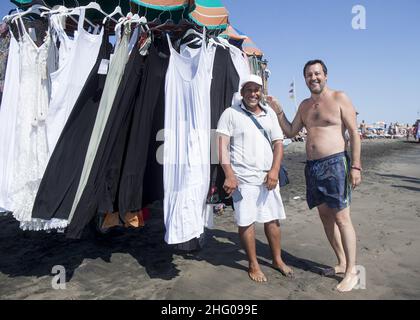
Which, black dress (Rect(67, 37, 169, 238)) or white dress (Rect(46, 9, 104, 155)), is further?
white dress (Rect(46, 9, 104, 155))

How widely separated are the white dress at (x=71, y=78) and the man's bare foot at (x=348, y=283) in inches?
113

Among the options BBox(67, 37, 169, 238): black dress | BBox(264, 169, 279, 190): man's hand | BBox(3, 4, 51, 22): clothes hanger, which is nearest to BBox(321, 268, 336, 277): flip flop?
BBox(264, 169, 279, 190): man's hand

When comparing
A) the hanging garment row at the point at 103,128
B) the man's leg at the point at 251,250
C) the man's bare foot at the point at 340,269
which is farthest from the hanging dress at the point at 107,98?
the man's bare foot at the point at 340,269

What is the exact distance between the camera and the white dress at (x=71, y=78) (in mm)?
3049

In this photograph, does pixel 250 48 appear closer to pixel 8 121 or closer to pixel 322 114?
pixel 322 114

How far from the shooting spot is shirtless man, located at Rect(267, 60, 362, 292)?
3123mm

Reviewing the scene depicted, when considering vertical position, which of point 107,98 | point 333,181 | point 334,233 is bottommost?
point 334,233

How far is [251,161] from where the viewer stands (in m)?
3.26

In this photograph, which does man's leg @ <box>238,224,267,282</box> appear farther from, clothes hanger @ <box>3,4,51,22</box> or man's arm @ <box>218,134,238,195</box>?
clothes hanger @ <box>3,4,51,22</box>

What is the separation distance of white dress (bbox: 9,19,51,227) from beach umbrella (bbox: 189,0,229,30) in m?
2.02

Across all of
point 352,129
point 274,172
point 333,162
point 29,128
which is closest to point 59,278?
point 29,128

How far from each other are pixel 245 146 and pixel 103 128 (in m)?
1.31

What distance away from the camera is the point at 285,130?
368 cm
